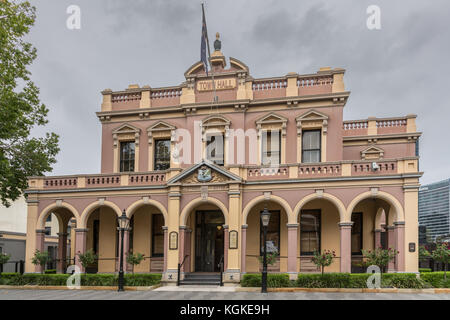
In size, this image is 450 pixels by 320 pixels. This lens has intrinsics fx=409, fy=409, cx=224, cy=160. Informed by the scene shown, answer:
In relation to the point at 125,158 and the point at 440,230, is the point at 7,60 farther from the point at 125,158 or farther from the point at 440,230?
the point at 440,230

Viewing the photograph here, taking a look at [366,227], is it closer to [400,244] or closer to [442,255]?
[400,244]

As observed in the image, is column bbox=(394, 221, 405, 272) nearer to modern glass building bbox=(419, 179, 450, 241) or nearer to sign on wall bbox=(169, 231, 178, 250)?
sign on wall bbox=(169, 231, 178, 250)

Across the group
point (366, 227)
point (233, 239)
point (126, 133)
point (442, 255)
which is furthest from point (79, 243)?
point (442, 255)

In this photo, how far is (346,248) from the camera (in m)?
17.8

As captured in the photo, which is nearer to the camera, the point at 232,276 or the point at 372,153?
the point at 232,276

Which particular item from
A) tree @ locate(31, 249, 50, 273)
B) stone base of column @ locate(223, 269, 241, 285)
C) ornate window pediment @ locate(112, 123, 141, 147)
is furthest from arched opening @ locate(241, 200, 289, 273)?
tree @ locate(31, 249, 50, 273)

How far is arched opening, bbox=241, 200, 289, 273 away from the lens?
2019cm

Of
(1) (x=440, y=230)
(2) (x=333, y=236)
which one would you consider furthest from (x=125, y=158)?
(1) (x=440, y=230)

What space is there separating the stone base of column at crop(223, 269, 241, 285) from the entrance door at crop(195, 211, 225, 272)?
2906mm

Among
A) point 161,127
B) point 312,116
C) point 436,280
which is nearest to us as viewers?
point 436,280

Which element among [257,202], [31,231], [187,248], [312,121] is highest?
[312,121]

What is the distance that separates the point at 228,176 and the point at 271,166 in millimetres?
2072

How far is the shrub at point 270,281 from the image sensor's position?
17.1 m

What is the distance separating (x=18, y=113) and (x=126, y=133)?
18.6ft
